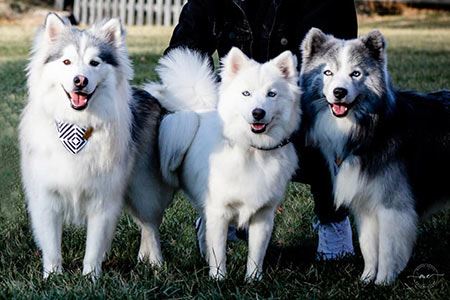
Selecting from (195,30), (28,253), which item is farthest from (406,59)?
(28,253)

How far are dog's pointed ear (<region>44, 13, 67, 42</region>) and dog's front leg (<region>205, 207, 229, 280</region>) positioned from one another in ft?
4.21

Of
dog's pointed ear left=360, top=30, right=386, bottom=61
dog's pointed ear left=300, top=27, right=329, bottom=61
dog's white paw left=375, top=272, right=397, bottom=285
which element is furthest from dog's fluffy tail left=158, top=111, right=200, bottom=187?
dog's white paw left=375, top=272, right=397, bottom=285

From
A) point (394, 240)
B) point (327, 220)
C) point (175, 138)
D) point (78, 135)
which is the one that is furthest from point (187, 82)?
point (394, 240)

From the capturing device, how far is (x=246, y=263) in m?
4.88

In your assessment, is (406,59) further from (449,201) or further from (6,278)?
(6,278)

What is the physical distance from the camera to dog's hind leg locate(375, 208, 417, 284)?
4641 mm

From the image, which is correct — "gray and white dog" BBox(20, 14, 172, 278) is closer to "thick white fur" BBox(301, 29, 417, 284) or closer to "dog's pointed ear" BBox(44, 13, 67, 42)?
"dog's pointed ear" BBox(44, 13, 67, 42)

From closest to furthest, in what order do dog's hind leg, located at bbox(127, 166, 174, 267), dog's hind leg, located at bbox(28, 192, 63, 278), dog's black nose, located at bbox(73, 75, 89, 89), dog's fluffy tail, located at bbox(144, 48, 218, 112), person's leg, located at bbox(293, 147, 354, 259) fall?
1. dog's black nose, located at bbox(73, 75, 89, 89)
2. dog's hind leg, located at bbox(28, 192, 63, 278)
3. dog's hind leg, located at bbox(127, 166, 174, 267)
4. dog's fluffy tail, located at bbox(144, 48, 218, 112)
5. person's leg, located at bbox(293, 147, 354, 259)

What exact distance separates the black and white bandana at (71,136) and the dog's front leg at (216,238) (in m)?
0.84

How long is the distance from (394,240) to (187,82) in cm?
157

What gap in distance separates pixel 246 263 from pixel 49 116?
1.48 m

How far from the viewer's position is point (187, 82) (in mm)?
4996

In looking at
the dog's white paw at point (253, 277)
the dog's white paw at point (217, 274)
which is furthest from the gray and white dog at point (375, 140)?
the dog's white paw at point (217, 274)

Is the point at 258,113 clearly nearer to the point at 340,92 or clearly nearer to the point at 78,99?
the point at 340,92
